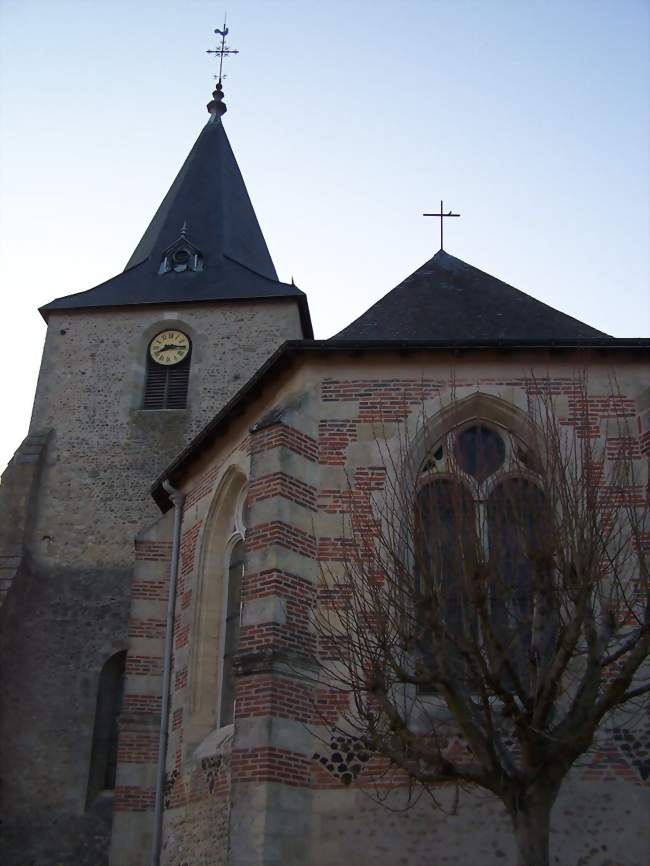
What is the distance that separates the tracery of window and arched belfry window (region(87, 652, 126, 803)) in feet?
29.9

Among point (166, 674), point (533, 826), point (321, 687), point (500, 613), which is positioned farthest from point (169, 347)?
point (533, 826)

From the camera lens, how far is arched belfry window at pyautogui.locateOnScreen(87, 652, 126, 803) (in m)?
17.2

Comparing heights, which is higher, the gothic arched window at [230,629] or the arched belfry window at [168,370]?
the arched belfry window at [168,370]

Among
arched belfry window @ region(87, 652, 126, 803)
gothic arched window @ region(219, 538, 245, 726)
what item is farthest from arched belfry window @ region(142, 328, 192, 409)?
gothic arched window @ region(219, 538, 245, 726)

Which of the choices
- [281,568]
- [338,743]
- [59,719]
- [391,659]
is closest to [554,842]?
[338,743]

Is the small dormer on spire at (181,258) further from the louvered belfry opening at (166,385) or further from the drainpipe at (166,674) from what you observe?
the drainpipe at (166,674)

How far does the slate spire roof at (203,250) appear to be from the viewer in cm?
2222

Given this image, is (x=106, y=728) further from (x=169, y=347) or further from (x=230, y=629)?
(x=169, y=347)

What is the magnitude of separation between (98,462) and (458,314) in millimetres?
9863

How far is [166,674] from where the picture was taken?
12.0 m

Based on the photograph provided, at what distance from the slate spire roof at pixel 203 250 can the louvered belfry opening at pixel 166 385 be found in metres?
1.44

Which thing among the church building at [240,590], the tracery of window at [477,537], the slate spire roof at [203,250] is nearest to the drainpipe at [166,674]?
the church building at [240,590]

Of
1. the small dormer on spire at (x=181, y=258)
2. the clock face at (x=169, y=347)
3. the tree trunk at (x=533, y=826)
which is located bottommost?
the tree trunk at (x=533, y=826)

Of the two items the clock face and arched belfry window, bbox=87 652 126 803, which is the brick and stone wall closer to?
arched belfry window, bbox=87 652 126 803
